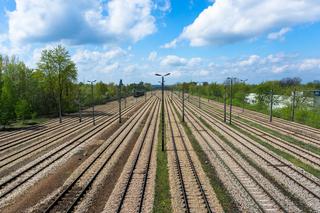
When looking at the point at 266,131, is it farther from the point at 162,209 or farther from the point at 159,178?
the point at 162,209

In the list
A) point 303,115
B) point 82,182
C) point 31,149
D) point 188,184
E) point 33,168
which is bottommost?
point 31,149

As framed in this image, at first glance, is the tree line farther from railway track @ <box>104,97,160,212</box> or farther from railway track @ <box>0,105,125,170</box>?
railway track @ <box>104,97,160,212</box>

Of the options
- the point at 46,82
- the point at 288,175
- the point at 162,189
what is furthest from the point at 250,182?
the point at 46,82

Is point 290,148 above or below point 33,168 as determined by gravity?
above

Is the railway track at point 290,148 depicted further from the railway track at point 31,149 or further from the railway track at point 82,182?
the railway track at point 31,149

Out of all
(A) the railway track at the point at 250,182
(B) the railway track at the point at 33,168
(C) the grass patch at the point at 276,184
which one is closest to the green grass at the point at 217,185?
(A) the railway track at the point at 250,182

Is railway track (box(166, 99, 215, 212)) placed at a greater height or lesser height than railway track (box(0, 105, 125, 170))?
greater

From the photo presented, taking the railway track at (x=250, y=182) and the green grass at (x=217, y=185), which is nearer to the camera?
the railway track at (x=250, y=182)

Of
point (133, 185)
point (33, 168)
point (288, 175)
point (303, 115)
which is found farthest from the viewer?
point (303, 115)

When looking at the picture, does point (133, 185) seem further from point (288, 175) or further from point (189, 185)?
point (288, 175)

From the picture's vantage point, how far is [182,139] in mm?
35875

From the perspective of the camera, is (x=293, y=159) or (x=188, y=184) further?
(x=293, y=159)

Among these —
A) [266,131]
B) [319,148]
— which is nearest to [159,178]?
[319,148]

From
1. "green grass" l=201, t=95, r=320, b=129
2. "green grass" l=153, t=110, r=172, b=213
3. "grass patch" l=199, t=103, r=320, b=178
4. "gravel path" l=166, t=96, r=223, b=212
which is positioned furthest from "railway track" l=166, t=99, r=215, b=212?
"green grass" l=201, t=95, r=320, b=129
